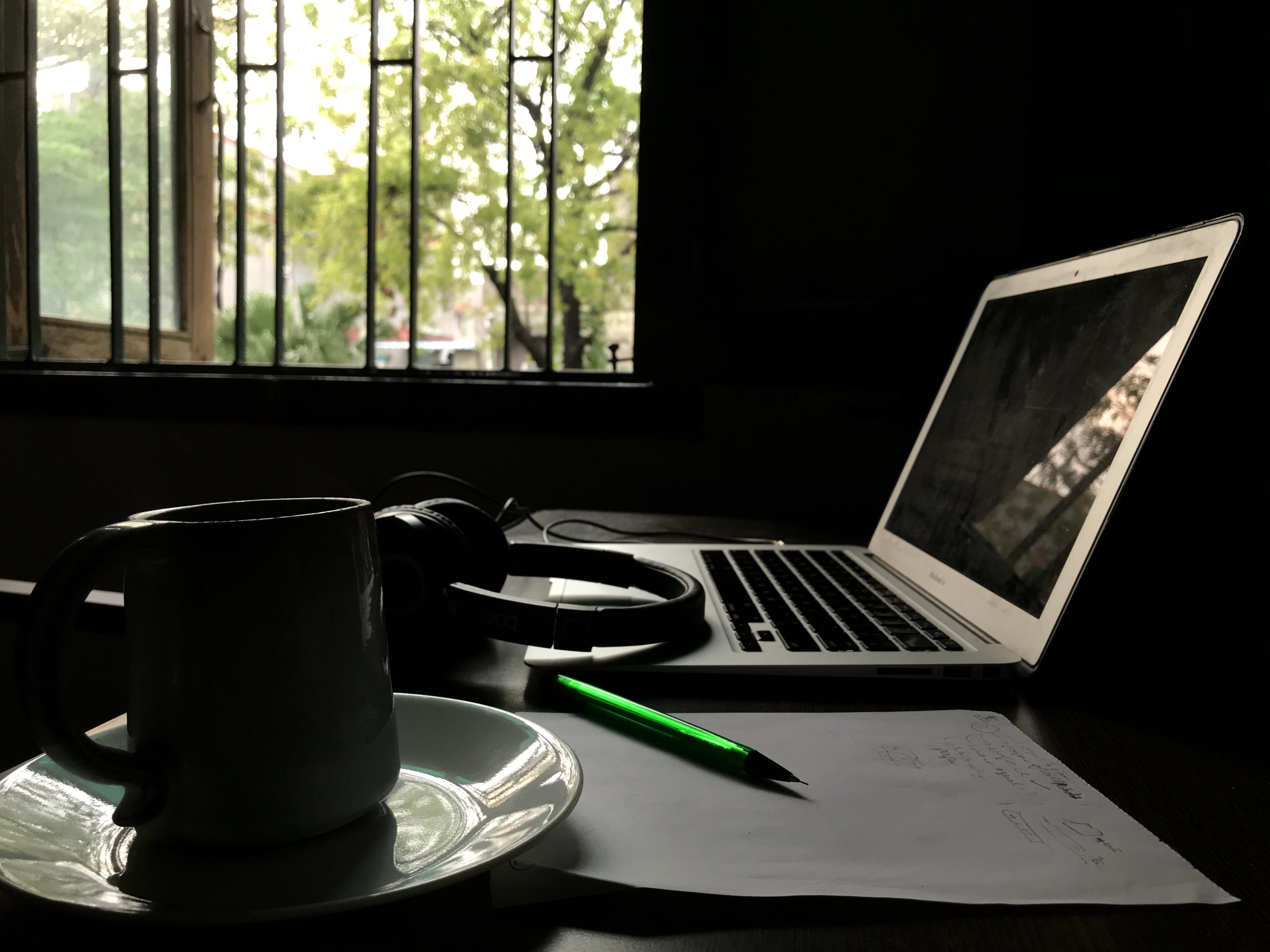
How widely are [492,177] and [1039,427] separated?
395 centimetres

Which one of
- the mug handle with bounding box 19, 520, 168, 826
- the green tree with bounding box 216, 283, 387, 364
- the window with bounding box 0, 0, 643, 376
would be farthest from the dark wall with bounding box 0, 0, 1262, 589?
the green tree with bounding box 216, 283, 387, 364

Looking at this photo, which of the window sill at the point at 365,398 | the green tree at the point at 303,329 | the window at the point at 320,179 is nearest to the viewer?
the window sill at the point at 365,398

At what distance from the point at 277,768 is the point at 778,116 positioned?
1239 mm

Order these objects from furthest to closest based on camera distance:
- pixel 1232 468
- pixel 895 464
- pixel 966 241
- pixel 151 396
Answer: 1. pixel 151 396
2. pixel 895 464
3. pixel 966 241
4. pixel 1232 468

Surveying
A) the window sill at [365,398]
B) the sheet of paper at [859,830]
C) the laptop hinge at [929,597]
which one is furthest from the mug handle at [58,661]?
the window sill at [365,398]

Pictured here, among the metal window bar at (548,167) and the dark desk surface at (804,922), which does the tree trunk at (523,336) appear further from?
the dark desk surface at (804,922)

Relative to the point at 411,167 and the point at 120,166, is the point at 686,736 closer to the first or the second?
the point at 411,167

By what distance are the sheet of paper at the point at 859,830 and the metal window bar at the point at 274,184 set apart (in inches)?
58.9

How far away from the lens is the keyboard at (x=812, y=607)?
0.59 metres

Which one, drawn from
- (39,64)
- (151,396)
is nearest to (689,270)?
(151,396)

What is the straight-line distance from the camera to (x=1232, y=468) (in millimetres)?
799

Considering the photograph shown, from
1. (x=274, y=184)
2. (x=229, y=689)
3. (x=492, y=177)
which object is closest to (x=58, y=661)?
(x=229, y=689)

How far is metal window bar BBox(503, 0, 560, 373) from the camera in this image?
5.35ft

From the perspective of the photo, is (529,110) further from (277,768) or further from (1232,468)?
(277,768)
